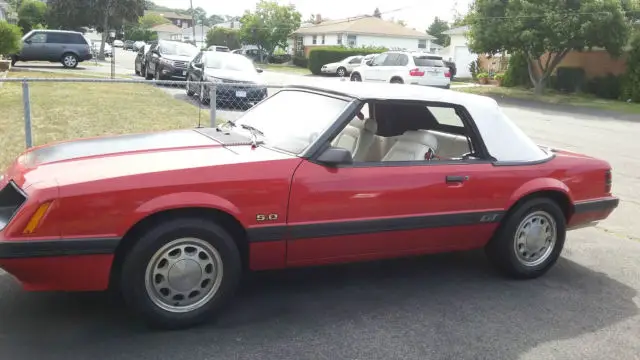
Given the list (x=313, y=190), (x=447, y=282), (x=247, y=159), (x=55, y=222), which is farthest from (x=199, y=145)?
(x=447, y=282)

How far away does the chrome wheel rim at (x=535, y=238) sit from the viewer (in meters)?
4.67

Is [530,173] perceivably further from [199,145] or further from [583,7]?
[583,7]

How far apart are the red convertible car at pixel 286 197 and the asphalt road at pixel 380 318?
0.23 m

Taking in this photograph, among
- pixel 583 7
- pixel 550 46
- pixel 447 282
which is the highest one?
pixel 583 7

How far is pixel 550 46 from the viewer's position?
999 inches

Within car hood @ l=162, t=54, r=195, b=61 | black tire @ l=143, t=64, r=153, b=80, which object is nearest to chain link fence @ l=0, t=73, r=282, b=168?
car hood @ l=162, t=54, r=195, b=61

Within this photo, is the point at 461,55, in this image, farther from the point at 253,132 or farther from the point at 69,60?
the point at 253,132

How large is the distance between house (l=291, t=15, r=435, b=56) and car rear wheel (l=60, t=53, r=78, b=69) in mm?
31289

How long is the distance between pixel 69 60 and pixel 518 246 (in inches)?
1102

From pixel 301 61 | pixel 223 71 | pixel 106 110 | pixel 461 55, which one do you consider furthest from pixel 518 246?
pixel 301 61

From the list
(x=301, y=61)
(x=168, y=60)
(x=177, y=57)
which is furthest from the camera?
(x=301, y=61)

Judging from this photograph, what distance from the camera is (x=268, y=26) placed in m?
60.2

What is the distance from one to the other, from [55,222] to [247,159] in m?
1.17

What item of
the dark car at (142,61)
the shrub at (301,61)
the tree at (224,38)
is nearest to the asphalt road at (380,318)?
the dark car at (142,61)
